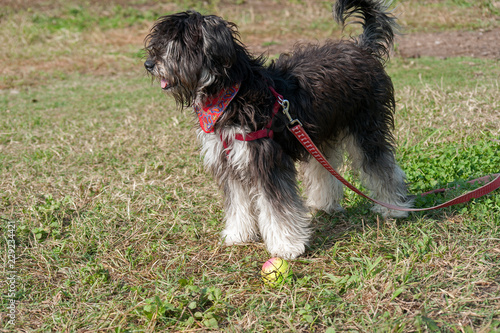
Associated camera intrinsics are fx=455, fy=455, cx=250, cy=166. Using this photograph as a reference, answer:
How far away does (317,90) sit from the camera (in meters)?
3.68

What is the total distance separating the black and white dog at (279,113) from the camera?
318cm

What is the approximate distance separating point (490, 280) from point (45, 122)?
674 centimetres

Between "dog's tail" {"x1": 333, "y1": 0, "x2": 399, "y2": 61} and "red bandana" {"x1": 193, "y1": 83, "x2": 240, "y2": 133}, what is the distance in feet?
5.02

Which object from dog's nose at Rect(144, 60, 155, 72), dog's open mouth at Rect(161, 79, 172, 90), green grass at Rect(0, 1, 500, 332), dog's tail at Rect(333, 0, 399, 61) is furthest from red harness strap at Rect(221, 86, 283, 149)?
dog's tail at Rect(333, 0, 399, 61)

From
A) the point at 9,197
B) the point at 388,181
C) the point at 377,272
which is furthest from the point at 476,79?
the point at 9,197

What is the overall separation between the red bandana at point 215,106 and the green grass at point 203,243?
1116 millimetres

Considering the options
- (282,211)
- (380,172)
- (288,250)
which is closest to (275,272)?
(288,250)

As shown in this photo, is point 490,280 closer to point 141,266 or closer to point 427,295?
point 427,295

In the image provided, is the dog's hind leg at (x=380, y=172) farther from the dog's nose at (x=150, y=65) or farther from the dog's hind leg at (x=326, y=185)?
the dog's nose at (x=150, y=65)

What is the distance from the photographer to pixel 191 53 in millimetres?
3117

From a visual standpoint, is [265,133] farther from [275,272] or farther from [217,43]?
[275,272]

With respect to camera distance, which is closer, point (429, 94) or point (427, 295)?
point (427, 295)

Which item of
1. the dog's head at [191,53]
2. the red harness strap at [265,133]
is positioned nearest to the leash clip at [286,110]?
the red harness strap at [265,133]

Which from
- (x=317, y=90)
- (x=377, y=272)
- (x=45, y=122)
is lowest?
(x=45, y=122)
